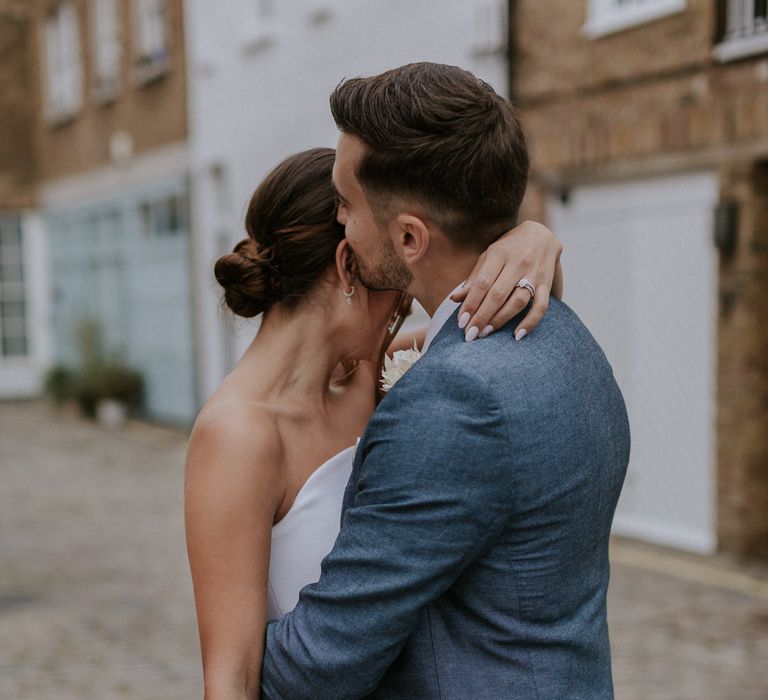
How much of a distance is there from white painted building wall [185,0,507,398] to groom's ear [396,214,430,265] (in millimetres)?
7315

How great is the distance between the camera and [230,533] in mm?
1738

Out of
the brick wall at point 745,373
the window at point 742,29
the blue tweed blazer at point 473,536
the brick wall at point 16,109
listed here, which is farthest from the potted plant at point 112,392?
the blue tweed blazer at point 473,536

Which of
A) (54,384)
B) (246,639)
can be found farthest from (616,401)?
(54,384)

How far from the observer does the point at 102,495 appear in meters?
10.3

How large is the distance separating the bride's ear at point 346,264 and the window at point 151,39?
13.9 metres

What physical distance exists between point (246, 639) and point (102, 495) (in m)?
8.98

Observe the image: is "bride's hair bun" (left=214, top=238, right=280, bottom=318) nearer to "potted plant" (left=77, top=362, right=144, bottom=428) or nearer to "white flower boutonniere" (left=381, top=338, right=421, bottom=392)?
"white flower boutonniere" (left=381, top=338, right=421, bottom=392)

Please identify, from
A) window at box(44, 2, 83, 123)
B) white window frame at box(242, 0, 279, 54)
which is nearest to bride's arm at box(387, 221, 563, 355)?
white window frame at box(242, 0, 279, 54)

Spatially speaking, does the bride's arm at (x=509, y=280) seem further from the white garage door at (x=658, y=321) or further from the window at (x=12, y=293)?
the window at (x=12, y=293)

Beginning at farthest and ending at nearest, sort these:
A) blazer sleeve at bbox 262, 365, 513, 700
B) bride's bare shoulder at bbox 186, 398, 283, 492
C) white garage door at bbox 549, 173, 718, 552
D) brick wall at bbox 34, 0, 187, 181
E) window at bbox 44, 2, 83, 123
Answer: window at bbox 44, 2, 83, 123, brick wall at bbox 34, 0, 187, 181, white garage door at bbox 549, 173, 718, 552, bride's bare shoulder at bbox 186, 398, 283, 492, blazer sleeve at bbox 262, 365, 513, 700

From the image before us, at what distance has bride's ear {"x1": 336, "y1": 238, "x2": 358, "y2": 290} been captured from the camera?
6.29 ft

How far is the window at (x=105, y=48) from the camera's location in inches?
655

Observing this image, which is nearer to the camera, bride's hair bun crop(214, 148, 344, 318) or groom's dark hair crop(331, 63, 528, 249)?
groom's dark hair crop(331, 63, 528, 249)

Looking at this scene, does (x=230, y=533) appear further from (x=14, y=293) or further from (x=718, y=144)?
(x=14, y=293)
